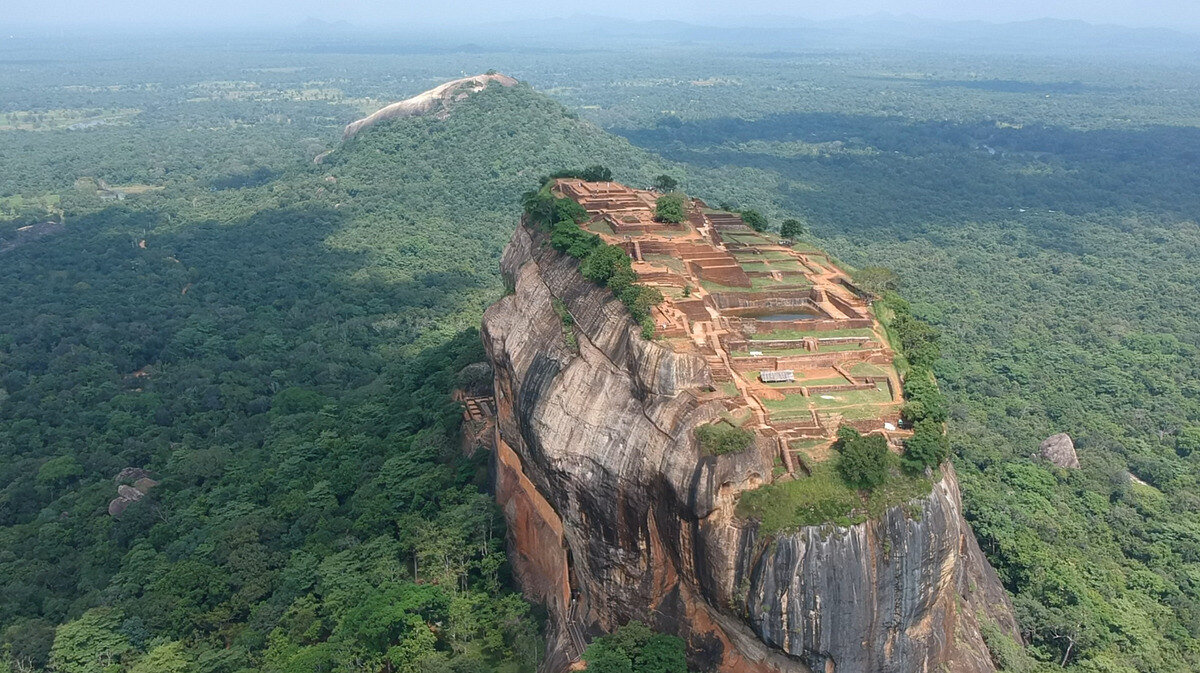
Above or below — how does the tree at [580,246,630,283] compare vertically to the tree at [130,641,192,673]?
above

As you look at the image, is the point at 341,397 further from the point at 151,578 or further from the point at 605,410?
the point at 605,410

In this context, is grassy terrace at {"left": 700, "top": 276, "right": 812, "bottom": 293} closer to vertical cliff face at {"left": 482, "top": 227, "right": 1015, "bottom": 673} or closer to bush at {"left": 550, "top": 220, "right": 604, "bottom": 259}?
bush at {"left": 550, "top": 220, "right": 604, "bottom": 259}

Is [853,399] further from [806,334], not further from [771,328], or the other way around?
[771,328]

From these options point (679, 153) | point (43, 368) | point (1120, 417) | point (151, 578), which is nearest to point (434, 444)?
point (151, 578)

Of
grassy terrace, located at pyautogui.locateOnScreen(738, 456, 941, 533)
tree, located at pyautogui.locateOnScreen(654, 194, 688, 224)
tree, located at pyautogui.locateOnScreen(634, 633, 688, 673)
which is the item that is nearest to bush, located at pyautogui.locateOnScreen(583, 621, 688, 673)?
tree, located at pyautogui.locateOnScreen(634, 633, 688, 673)

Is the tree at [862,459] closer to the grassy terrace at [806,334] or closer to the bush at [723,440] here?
the bush at [723,440]

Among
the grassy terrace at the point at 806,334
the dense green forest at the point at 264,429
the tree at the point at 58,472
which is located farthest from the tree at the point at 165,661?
the grassy terrace at the point at 806,334
